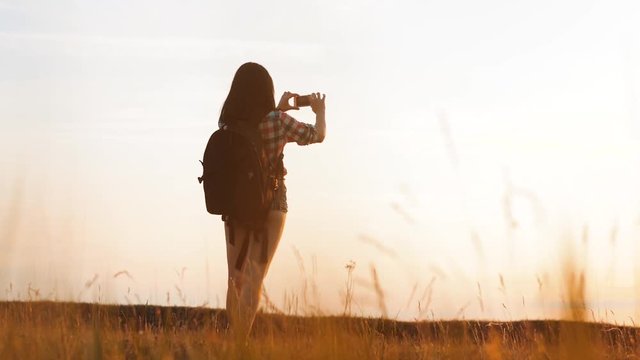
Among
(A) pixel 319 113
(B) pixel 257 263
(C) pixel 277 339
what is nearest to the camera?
(C) pixel 277 339

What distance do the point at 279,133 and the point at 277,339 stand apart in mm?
1610

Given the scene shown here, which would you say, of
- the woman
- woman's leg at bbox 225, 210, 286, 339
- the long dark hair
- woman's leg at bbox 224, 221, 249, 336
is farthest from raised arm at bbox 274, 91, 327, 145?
woman's leg at bbox 224, 221, 249, 336

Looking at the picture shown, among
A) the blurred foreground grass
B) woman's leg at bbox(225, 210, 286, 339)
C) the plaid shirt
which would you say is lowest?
the blurred foreground grass

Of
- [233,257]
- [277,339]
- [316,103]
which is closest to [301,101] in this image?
[316,103]

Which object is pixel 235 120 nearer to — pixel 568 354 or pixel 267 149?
pixel 267 149

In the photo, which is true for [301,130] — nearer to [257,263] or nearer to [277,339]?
[257,263]

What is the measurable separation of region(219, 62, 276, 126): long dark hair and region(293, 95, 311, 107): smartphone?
0.34 metres

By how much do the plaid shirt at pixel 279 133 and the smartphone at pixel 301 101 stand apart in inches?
13.8

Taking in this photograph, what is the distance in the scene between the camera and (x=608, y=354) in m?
6.50

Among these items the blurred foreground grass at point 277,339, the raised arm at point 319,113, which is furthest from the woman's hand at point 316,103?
the blurred foreground grass at point 277,339

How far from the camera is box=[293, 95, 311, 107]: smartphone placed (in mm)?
6977

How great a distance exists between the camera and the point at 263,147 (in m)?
6.65

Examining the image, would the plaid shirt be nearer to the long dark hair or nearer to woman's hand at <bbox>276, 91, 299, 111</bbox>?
the long dark hair

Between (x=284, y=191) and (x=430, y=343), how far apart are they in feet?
4.99
